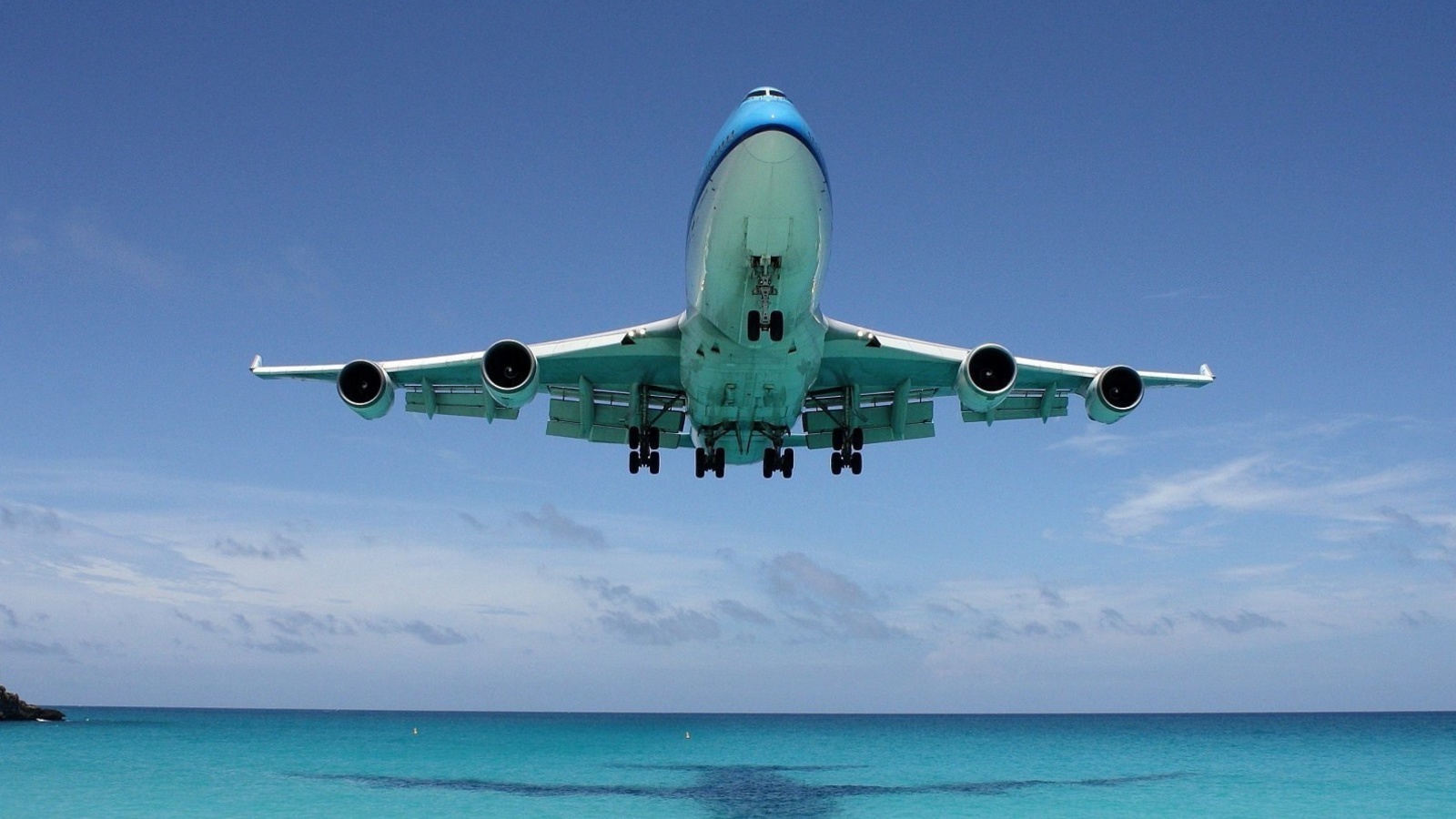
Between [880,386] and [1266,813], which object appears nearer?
[880,386]

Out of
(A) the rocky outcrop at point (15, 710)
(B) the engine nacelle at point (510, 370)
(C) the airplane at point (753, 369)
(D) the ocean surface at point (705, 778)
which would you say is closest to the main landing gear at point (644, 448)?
(C) the airplane at point (753, 369)

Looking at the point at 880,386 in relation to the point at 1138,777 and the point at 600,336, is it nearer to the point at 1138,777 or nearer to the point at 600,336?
the point at 600,336

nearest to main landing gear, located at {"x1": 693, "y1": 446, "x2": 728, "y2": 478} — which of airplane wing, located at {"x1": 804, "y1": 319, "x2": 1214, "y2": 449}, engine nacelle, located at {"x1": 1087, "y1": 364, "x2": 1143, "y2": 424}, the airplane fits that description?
the airplane

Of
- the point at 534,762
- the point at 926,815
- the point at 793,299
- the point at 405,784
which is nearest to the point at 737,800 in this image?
the point at 926,815

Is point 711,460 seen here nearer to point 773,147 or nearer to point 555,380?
point 555,380

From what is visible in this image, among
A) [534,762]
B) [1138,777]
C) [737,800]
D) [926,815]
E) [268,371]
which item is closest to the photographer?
[268,371]

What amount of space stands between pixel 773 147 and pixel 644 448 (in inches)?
477

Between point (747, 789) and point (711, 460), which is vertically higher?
point (711, 460)

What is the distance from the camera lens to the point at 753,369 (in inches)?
874

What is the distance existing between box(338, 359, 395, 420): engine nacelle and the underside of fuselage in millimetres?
5988

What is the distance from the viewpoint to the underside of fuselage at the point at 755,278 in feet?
55.3

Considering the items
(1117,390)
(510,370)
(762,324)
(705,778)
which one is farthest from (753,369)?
(705,778)

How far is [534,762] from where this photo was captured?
98938 mm

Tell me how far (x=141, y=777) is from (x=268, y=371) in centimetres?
6322
